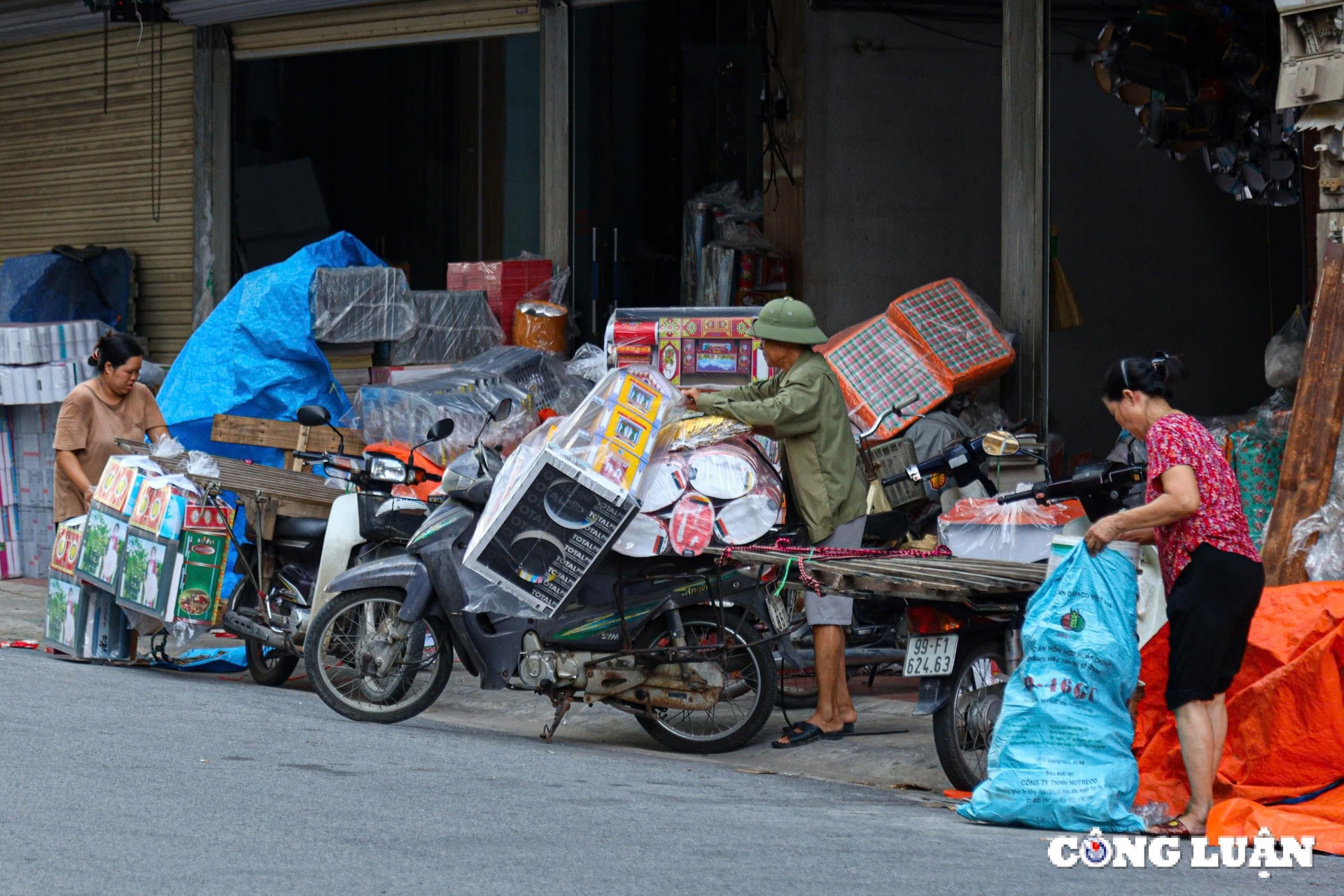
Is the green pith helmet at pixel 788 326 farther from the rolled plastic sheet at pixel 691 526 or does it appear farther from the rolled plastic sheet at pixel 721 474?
the rolled plastic sheet at pixel 691 526

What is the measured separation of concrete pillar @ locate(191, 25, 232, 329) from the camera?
1423cm

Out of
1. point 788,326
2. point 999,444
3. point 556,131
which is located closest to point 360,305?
point 556,131

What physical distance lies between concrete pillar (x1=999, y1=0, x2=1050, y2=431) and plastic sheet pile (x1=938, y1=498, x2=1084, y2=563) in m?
3.18

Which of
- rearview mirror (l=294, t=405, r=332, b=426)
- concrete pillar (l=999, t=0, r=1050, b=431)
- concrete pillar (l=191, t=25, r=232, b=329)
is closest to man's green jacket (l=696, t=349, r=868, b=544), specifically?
rearview mirror (l=294, t=405, r=332, b=426)

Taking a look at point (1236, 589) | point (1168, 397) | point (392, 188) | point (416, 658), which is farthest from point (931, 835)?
point (392, 188)

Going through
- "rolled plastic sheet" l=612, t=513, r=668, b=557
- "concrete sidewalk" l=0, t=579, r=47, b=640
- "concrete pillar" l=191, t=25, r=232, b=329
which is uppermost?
"concrete pillar" l=191, t=25, r=232, b=329

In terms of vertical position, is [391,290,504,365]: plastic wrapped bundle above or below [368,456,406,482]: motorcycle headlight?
above

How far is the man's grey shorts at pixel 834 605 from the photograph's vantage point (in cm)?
709

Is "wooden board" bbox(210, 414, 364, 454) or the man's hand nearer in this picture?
the man's hand

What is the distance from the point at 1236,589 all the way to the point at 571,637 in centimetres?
290

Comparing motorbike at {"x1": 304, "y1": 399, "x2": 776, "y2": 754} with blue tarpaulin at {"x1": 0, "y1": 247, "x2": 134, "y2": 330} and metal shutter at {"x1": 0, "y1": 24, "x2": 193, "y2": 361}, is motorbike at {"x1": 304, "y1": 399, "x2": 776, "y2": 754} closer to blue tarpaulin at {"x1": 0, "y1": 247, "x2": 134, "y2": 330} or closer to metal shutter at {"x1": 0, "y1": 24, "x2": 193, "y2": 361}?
metal shutter at {"x1": 0, "y1": 24, "x2": 193, "y2": 361}

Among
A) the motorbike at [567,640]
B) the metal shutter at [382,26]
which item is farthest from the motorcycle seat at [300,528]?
the metal shutter at [382,26]

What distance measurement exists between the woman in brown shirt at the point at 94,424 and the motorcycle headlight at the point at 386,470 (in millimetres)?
1965

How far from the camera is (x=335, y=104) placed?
13992 millimetres
